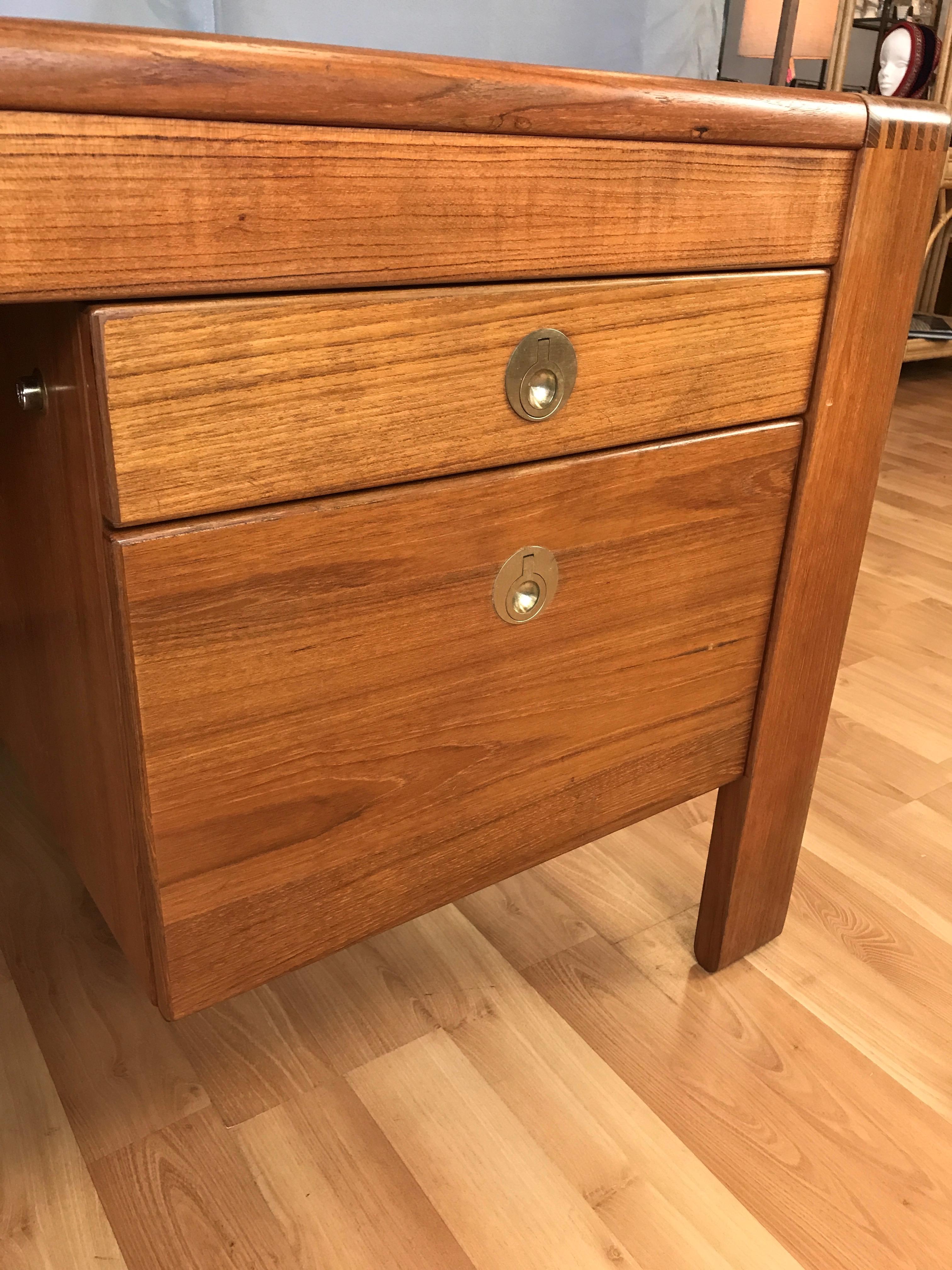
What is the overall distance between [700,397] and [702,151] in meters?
0.13

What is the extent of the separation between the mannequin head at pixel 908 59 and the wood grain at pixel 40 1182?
280 cm

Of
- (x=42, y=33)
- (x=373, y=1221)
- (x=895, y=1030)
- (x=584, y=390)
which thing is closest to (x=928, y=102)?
(x=584, y=390)

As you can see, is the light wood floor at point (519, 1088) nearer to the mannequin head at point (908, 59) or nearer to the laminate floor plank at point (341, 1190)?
the laminate floor plank at point (341, 1190)

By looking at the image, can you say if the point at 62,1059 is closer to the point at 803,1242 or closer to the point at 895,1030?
the point at 803,1242

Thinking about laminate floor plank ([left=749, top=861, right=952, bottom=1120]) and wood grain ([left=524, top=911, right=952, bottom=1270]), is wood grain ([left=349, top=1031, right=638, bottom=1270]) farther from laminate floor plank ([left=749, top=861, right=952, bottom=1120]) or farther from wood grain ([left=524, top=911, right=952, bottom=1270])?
laminate floor plank ([left=749, top=861, right=952, bottom=1120])

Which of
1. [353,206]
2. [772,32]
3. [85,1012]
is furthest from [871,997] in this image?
[772,32]

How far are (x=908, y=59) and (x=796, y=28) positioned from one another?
6.17 ft

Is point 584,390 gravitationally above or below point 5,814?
above

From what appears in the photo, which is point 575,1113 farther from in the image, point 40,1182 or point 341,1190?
point 40,1182

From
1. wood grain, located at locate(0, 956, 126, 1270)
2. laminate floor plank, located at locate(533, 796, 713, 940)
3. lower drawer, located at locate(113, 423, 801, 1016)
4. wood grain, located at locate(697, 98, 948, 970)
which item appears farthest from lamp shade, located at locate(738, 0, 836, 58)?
wood grain, located at locate(0, 956, 126, 1270)

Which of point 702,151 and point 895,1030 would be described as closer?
point 702,151

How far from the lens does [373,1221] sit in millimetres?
636

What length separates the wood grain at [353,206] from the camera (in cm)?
36

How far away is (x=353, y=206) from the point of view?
16.7 inches
